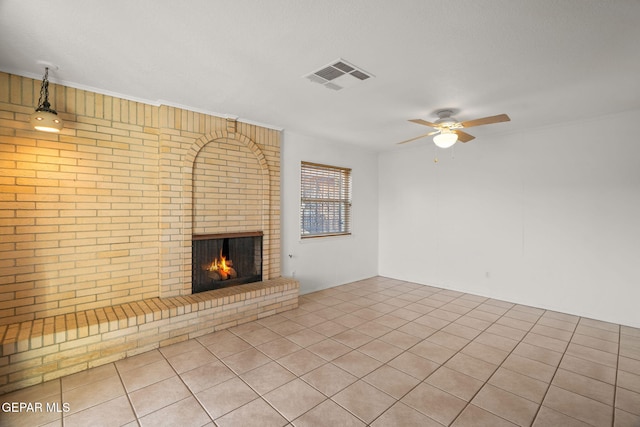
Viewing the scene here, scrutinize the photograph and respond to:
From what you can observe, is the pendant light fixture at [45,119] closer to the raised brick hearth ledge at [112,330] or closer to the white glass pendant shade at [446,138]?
the raised brick hearth ledge at [112,330]

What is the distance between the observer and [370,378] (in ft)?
8.75

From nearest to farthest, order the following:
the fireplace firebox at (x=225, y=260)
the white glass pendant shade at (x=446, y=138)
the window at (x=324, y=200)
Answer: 1. the white glass pendant shade at (x=446, y=138)
2. the fireplace firebox at (x=225, y=260)
3. the window at (x=324, y=200)

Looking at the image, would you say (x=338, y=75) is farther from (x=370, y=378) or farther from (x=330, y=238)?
(x=330, y=238)

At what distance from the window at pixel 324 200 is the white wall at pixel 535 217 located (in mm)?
1212

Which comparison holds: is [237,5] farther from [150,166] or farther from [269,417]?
[269,417]

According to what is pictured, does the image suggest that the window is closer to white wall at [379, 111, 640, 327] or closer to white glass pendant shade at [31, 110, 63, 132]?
white wall at [379, 111, 640, 327]

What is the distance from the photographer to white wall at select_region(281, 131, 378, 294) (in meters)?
5.04

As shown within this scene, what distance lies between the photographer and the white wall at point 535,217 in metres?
3.96

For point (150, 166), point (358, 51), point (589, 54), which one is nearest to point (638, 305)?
point (589, 54)

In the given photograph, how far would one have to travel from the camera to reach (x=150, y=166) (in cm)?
362

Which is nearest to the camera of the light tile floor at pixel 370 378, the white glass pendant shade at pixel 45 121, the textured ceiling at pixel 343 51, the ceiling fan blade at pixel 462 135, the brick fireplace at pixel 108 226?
the textured ceiling at pixel 343 51

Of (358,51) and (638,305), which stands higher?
(358,51)

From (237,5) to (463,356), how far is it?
3643mm

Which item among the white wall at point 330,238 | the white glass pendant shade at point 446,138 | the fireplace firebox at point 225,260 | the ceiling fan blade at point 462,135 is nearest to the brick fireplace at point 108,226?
the fireplace firebox at point 225,260
